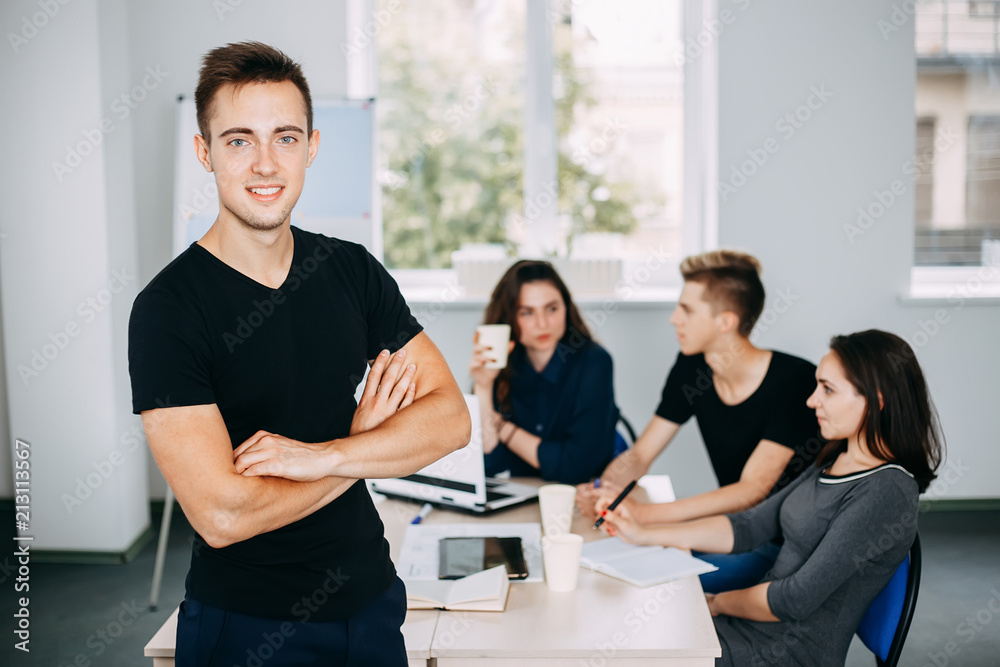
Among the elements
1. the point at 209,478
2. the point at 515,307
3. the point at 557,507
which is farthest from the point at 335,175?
the point at 209,478

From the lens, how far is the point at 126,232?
3.47 metres

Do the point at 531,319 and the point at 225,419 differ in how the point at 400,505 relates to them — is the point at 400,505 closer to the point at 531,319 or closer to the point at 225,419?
the point at 531,319

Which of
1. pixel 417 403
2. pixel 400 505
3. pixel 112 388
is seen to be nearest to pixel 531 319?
pixel 400 505

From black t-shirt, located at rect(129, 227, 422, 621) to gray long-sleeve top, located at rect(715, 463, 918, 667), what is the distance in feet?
2.83

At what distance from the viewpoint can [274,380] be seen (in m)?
1.18

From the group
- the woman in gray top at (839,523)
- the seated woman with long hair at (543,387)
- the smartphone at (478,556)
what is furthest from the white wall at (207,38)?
the woman in gray top at (839,523)

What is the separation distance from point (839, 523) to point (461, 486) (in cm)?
87

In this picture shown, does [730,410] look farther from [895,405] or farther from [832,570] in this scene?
[832,570]

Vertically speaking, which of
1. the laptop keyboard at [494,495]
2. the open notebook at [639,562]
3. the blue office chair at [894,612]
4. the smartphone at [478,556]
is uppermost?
the smartphone at [478,556]

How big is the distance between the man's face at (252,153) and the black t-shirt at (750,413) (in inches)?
58.9

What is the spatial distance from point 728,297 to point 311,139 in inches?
58.3

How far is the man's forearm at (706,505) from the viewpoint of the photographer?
2.04 metres

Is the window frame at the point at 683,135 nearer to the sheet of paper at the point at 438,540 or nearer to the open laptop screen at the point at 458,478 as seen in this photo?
the open laptop screen at the point at 458,478

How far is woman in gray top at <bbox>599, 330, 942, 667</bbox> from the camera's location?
63.5 inches
